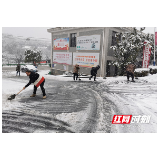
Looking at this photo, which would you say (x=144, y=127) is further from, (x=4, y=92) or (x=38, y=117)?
(x=4, y=92)

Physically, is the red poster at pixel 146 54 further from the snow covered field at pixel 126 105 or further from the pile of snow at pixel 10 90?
the pile of snow at pixel 10 90

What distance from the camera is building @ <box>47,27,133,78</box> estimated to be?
1088cm

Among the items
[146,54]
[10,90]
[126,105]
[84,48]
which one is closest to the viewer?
[126,105]

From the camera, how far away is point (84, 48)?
1178 centimetres

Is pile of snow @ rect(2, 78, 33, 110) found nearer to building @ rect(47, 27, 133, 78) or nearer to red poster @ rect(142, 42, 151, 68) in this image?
building @ rect(47, 27, 133, 78)

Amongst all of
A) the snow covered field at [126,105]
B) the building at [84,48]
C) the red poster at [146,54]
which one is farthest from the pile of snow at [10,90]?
the red poster at [146,54]

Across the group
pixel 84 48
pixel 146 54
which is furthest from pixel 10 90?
pixel 146 54

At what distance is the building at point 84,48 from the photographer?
35.7 feet

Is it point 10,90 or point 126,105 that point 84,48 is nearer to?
point 10,90

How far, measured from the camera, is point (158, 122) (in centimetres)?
338

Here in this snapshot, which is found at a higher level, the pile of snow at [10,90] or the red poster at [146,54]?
the red poster at [146,54]

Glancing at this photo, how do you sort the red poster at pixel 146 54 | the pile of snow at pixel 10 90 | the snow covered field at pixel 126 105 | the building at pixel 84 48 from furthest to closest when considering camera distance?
1. the red poster at pixel 146 54
2. the building at pixel 84 48
3. the pile of snow at pixel 10 90
4. the snow covered field at pixel 126 105

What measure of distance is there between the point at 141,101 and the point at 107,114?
1970 mm
